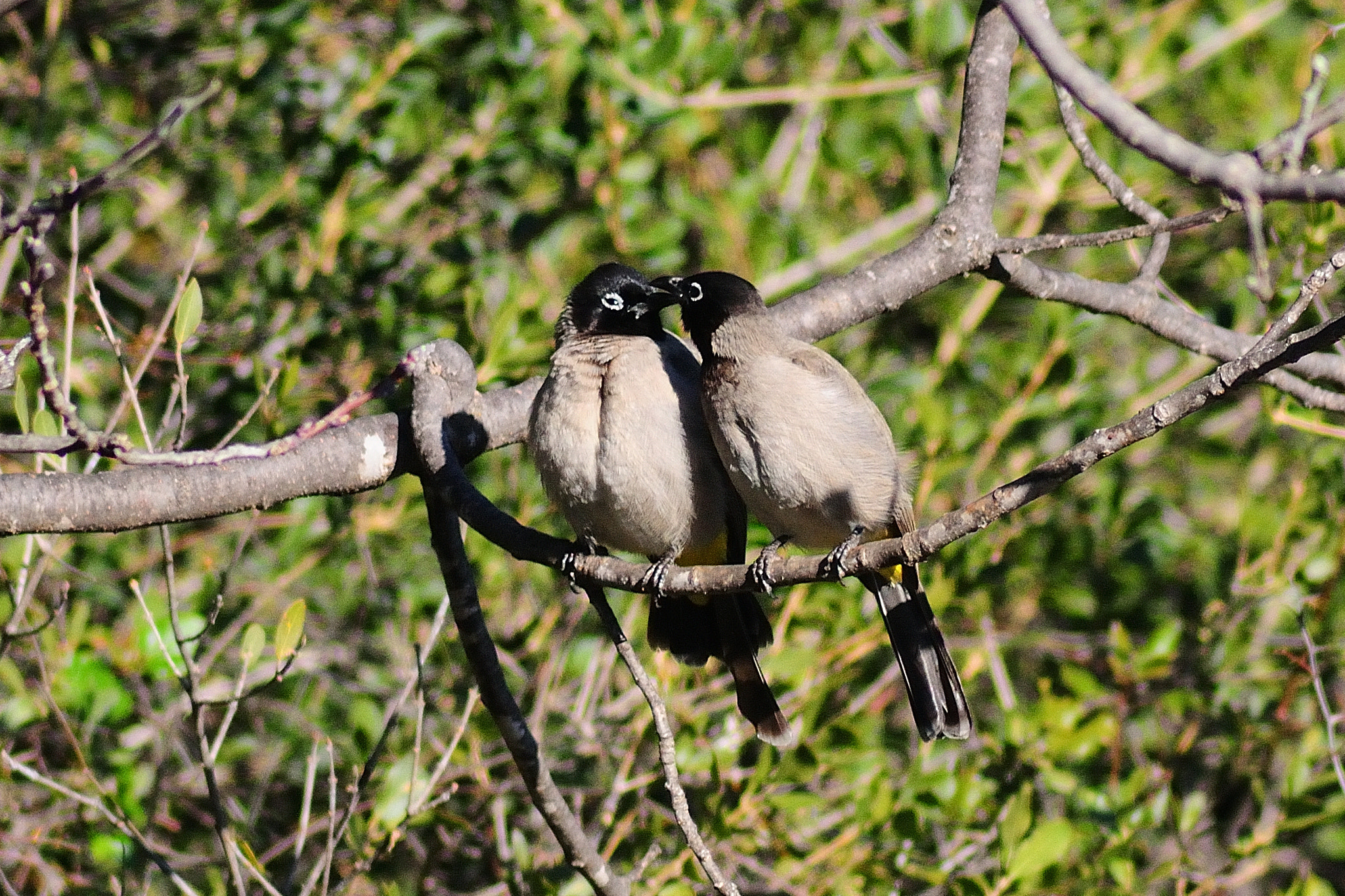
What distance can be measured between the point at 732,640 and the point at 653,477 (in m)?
0.52

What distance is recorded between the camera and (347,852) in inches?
167

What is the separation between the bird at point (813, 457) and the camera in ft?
11.5

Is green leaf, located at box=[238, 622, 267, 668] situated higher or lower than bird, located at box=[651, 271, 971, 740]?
lower

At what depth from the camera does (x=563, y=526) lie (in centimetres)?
548

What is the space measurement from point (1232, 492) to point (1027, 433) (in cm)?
232

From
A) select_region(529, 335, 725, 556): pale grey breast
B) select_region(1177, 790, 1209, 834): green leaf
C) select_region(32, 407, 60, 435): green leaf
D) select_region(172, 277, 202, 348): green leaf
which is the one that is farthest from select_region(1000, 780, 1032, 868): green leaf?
select_region(32, 407, 60, 435): green leaf

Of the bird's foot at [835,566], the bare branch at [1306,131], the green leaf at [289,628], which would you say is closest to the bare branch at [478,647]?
the green leaf at [289,628]

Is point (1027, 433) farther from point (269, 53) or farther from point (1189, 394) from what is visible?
point (269, 53)

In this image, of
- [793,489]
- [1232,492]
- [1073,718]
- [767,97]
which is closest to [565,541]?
[793,489]

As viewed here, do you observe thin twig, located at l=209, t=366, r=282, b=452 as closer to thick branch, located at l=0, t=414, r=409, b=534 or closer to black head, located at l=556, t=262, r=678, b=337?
thick branch, located at l=0, t=414, r=409, b=534

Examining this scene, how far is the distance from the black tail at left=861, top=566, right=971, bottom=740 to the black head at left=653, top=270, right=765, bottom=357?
835mm

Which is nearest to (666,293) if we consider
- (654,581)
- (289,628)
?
(654,581)

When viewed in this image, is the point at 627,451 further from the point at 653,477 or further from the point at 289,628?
the point at 289,628

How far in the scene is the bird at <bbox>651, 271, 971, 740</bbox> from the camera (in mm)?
3492
